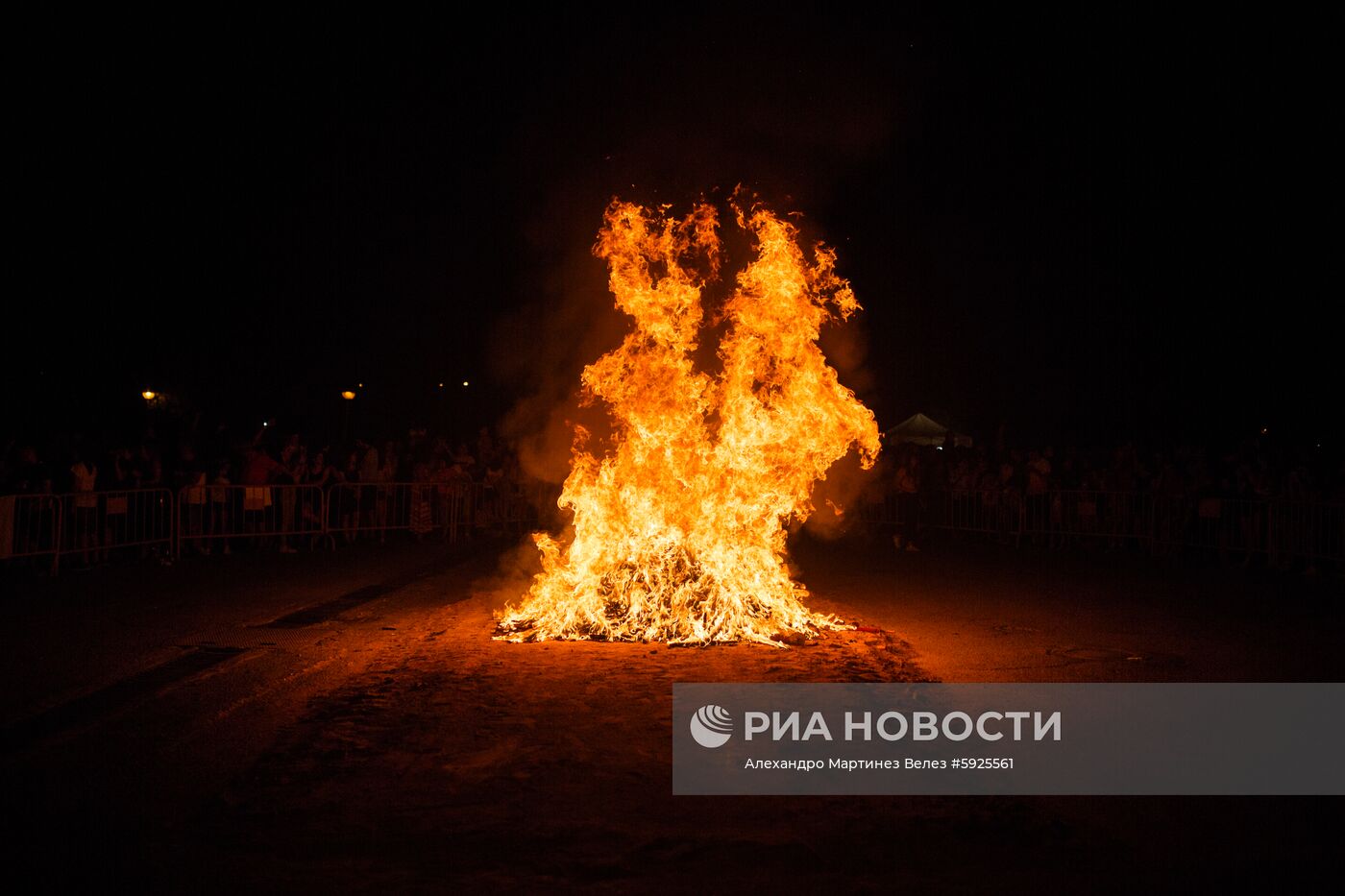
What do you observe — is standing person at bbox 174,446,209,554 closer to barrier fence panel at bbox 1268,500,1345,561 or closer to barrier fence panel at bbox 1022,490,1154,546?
barrier fence panel at bbox 1022,490,1154,546

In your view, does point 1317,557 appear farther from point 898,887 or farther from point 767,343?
point 898,887

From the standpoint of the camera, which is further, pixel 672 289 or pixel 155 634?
pixel 672 289

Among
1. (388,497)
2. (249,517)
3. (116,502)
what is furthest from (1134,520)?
(116,502)

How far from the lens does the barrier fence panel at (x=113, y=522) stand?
14.9 m

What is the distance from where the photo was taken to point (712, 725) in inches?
265

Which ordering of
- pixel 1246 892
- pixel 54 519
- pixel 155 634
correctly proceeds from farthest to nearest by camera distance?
pixel 54 519, pixel 155 634, pixel 1246 892

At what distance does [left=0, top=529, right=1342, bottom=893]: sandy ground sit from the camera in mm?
4523

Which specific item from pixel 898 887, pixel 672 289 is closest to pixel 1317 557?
pixel 672 289

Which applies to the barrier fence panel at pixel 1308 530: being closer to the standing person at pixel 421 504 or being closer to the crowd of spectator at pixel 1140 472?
the crowd of spectator at pixel 1140 472

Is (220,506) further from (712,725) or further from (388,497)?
(712,725)

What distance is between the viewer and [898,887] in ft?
14.1

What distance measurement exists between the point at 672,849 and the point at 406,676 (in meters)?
4.10

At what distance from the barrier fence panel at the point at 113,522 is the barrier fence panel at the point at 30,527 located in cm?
14

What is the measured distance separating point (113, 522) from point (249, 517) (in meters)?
2.70
